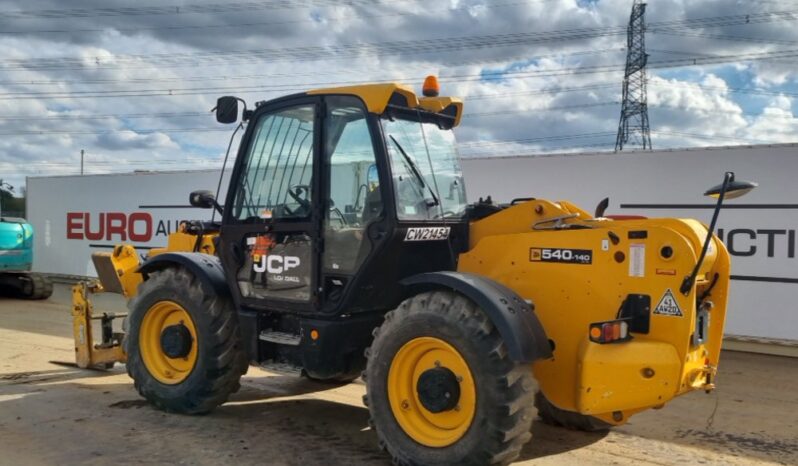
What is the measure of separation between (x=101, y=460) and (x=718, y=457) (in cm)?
410

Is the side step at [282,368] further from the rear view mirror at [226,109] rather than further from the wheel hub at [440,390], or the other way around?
the rear view mirror at [226,109]

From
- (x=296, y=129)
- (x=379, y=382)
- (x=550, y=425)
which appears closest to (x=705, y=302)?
(x=550, y=425)

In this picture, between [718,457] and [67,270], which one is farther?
[67,270]

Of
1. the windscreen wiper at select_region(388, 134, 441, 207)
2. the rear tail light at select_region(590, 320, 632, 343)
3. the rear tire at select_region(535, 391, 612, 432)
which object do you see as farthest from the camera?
the rear tire at select_region(535, 391, 612, 432)

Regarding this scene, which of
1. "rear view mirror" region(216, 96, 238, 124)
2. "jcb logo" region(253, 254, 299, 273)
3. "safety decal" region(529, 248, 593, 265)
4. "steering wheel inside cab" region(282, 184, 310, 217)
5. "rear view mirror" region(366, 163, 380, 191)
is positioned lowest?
"jcb logo" region(253, 254, 299, 273)

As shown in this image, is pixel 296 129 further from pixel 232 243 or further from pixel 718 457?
pixel 718 457

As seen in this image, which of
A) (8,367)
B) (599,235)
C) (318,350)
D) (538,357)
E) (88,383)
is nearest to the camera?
(538,357)

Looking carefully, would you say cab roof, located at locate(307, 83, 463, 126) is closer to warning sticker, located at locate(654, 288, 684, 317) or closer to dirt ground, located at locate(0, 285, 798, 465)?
warning sticker, located at locate(654, 288, 684, 317)

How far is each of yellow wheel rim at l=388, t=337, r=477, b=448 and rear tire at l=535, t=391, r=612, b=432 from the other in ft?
3.98

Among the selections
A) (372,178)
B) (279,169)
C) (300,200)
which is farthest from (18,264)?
(372,178)

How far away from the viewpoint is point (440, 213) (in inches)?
191

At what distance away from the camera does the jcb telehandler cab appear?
3969mm

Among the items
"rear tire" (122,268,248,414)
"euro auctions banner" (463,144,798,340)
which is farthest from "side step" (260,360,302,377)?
"euro auctions banner" (463,144,798,340)

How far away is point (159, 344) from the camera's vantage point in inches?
227
